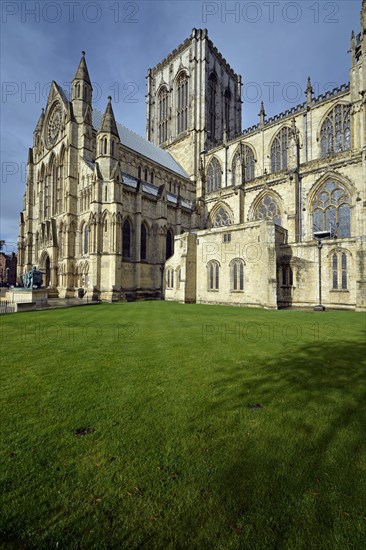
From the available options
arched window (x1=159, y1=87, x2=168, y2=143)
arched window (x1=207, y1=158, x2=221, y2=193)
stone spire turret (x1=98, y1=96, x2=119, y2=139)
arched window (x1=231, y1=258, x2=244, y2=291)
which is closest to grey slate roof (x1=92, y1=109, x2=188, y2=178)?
arched window (x1=207, y1=158, x2=221, y2=193)

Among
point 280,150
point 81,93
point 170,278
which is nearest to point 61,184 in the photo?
point 81,93

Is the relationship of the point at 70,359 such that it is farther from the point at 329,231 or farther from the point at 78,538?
the point at 329,231

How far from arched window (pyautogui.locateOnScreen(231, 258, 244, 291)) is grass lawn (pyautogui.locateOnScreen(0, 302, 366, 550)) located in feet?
55.4

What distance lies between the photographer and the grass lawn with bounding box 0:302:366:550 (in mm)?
2062

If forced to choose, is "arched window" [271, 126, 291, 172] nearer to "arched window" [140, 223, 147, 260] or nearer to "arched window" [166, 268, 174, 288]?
"arched window" [140, 223, 147, 260]

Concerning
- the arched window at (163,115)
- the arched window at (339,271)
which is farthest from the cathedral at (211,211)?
the arched window at (163,115)

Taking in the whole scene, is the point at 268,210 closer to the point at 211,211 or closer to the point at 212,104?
the point at 211,211

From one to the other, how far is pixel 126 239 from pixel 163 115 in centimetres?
3488

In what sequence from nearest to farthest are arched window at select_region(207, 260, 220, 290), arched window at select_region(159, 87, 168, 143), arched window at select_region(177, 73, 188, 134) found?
arched window at select_region(207, 260, 220, 290) → arched window at select_region(177, 73, 188, 134) → arched window at select_region(159, 87, 168, 143)

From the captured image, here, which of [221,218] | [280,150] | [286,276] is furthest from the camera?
[221,218]

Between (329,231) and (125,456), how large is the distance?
89.9 ft

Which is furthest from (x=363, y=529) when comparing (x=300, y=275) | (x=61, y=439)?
(x=300, y=275)

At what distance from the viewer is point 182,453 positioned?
9.80 feet

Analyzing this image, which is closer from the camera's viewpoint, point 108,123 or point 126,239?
point 108,123
